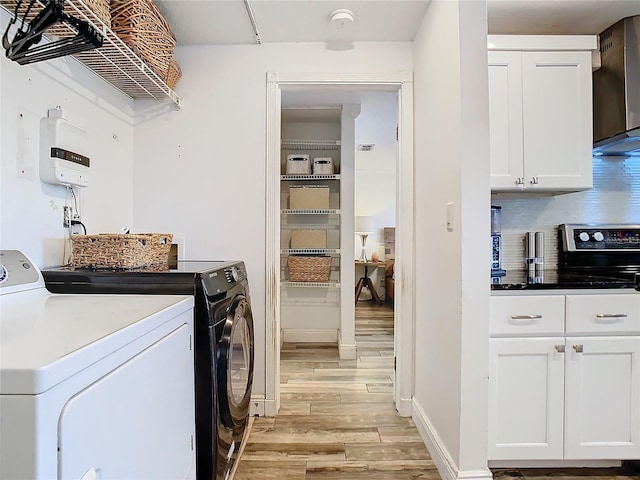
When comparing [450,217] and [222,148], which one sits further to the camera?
[222,148]

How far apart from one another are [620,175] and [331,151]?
7.80 ft

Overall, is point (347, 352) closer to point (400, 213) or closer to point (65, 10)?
point (400, 213)

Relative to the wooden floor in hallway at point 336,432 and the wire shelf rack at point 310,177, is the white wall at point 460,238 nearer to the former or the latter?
the wooden floor in hallway at point 336,432

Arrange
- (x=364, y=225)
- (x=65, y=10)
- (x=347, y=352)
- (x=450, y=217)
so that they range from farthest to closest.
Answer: (x=364, y=225) < (x=347, y=352) < (x=450, y=217) < (x=65, y=10)

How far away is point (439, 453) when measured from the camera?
5.49ft

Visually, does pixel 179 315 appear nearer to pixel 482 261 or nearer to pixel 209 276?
pixel 209 276

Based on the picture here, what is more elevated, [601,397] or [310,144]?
[310,144]

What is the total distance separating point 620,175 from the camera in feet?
7.51

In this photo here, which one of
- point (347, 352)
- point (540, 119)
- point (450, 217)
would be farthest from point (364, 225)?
point (450, 217)

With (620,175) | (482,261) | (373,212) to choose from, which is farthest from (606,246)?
(373,212)

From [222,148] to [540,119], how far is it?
1795 millimetres

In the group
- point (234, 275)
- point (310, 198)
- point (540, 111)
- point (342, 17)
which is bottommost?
point (234, 275)

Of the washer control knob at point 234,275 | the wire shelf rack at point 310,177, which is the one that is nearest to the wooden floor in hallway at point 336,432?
the washer control knob at point 234,275

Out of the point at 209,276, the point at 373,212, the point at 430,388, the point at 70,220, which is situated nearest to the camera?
the point at 209,276
